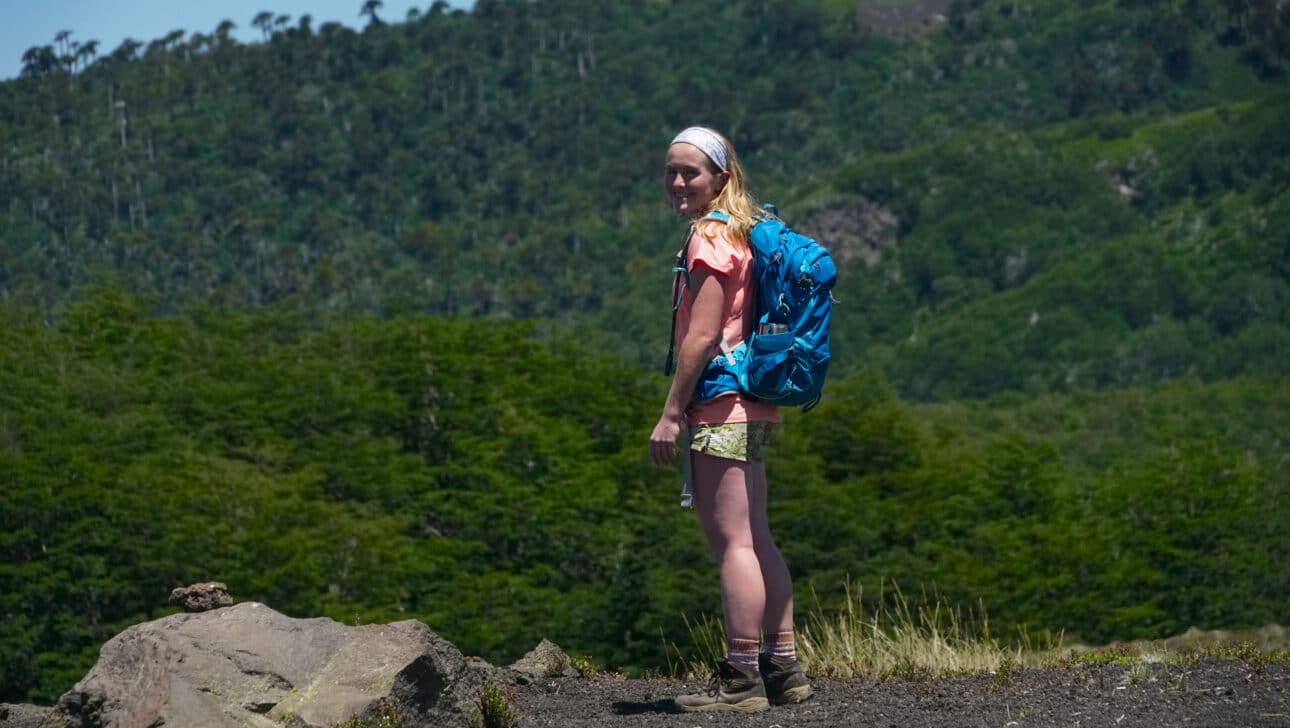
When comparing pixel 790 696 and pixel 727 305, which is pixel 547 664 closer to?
pixel 790 696

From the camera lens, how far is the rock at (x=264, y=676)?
5.18m

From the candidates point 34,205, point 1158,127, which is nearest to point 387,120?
point 34,205

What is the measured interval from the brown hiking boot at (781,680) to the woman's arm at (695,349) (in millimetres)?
865

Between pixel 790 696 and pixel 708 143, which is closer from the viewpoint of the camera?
pixel 708 143

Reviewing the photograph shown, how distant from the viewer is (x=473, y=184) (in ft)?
559

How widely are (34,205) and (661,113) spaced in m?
61.9

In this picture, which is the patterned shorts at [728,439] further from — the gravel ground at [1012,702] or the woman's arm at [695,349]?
the gravel ground at [1012,702]

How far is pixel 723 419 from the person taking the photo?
559cm

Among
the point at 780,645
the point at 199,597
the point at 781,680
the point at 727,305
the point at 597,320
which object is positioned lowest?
the point at 781,680

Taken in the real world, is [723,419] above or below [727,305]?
below

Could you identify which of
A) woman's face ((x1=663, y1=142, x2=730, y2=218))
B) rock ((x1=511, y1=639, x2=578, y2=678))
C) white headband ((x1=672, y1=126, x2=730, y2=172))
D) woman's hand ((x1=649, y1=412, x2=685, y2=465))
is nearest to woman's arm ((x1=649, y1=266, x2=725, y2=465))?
woman's hand ((x1=649, y1=412, x2=685, y2=465))

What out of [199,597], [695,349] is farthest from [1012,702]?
[199,597]

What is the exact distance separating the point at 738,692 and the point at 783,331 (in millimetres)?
1159

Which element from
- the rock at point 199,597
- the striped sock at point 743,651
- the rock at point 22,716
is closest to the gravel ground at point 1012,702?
the striped sock at point 743,651
